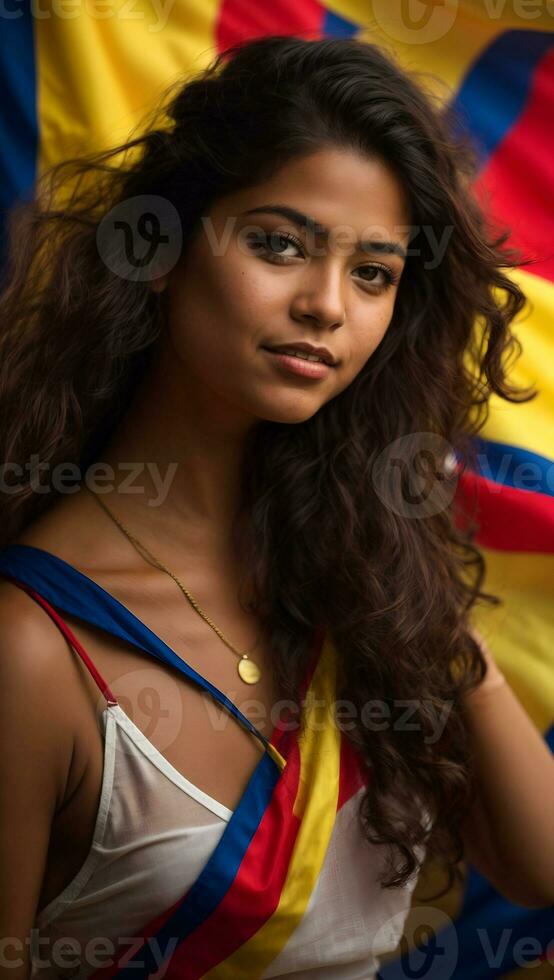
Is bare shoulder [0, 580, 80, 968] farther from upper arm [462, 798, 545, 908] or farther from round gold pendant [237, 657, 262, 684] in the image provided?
upper arm [462, 798, 545, 908]

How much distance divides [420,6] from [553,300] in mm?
479

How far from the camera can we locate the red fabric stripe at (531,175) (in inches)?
69.5

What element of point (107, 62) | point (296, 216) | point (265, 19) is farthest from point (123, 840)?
point (265, 19)

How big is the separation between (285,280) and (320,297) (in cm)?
4

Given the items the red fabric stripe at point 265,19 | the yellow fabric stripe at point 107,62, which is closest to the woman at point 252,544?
the yellow fabric stripe at point 107,62

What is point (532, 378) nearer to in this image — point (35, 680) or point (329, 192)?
point (329, 192)

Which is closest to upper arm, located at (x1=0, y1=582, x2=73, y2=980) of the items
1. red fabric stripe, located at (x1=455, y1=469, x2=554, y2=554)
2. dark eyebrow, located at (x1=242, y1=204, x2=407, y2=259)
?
dark eyebrow, located at (x1=242, y1=204, x2=407, y2=259)

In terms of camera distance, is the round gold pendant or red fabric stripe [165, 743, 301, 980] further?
the round gold pendant

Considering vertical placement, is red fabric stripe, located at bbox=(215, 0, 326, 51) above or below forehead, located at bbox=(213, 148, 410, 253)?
above

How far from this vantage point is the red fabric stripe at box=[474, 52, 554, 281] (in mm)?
1766

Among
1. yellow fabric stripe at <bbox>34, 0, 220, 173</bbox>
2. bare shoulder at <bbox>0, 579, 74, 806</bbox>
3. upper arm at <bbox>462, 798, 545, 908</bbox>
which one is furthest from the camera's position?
yellow fabric stripe at <bbox>34, 0, 220, 173</bbox>

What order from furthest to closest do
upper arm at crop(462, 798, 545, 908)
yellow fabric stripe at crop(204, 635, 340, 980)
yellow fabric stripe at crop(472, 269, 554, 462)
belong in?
yellow fabric stripe at crop(472, 269, 554, 462) → upper arm at crop(462, 798, 545, 908) → yellow fabric stripe at crop(204, 635, 340, 980)

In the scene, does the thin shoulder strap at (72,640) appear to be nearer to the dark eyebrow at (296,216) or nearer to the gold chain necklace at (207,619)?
the gold chain necklace at (207,619)

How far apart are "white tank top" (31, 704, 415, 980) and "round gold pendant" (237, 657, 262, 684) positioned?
→ 15 cm
